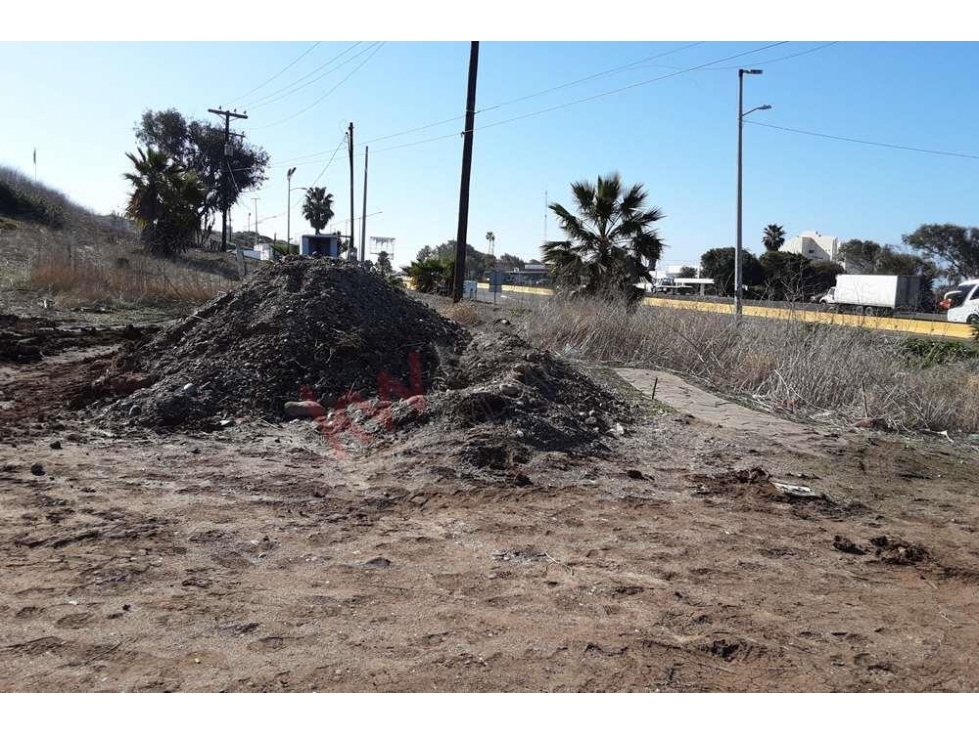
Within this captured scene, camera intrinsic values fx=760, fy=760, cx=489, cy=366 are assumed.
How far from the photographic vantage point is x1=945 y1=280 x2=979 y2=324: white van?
79.2 ft

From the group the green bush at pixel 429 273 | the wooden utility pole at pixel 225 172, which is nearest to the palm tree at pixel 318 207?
the wooden utility pole at pixel 225 172

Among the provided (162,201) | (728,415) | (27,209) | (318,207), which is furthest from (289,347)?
(318,207)

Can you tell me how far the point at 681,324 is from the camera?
11.6 m

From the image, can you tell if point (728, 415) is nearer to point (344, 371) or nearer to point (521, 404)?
point (521, 404)

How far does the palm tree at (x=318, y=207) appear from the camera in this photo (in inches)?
2874

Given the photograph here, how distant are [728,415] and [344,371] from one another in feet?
12.8

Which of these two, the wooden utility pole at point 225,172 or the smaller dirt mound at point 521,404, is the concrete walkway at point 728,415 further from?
the wooden utility pole at point 225,172

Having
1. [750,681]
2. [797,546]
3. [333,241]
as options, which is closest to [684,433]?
[797,546]

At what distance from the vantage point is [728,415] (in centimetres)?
774

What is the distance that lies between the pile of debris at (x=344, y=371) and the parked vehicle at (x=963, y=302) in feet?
70.3

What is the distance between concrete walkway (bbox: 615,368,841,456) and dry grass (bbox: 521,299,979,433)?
58cm

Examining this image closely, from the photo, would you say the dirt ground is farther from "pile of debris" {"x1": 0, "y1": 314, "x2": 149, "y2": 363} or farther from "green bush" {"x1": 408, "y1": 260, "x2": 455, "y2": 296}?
"green bush" {"x1": 408, "y1": 260, "x2": 455, "y2": 296}

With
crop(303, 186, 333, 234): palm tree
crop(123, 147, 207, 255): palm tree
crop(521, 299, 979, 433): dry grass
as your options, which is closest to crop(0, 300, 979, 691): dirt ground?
crop(521, 299, 979, 433): dry grass

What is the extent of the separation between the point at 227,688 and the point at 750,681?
179 centimetres
